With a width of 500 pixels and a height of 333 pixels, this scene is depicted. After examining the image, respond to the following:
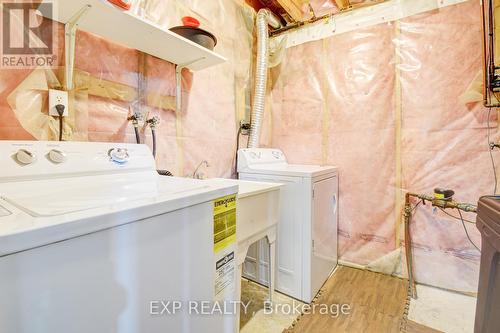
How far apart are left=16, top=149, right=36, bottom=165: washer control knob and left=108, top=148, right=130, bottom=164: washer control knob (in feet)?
0.86

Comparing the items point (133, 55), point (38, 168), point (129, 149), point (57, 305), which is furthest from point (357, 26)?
point (57, 305)

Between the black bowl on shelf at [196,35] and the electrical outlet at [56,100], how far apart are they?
0.66m

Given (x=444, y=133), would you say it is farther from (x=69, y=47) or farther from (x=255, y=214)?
(x=69, y=47)

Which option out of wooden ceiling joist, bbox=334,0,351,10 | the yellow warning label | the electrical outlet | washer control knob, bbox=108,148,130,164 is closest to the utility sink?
the yellow warning label

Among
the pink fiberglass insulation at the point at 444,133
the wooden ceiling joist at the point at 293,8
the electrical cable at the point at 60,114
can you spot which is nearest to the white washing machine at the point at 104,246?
the electrical cable at the point at 60,114

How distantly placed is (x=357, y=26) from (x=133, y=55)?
1.90 metres

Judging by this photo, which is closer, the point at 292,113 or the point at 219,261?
the point at 219,261

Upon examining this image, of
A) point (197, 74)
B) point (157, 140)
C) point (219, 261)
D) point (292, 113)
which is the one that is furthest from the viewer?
point (292, 113)

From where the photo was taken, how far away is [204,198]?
0.82 m

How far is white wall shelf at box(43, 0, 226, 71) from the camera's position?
3.42 feet

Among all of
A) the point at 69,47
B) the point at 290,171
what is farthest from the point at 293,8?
the point at 69,47

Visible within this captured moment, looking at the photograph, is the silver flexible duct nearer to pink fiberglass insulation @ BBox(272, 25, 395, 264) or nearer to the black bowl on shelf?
pink fiberglass insulation @ BBox(272, 25, 395, 264)

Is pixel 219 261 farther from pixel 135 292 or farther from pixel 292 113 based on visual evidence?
pixel 292 113

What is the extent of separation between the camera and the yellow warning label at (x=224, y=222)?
0.90 m
